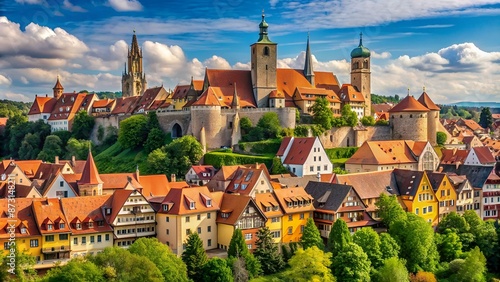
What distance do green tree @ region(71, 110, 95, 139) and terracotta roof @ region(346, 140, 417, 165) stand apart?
43.6 metres

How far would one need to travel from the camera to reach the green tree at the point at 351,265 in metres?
45.3

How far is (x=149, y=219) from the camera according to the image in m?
49.3

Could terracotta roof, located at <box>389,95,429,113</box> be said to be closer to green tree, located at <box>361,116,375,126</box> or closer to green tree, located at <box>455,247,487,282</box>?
green tree, located at <box>361,116,375,126</box>

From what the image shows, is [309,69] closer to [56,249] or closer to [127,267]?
[56,249]

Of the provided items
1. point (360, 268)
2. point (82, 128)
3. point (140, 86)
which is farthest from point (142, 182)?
point (140, 86)

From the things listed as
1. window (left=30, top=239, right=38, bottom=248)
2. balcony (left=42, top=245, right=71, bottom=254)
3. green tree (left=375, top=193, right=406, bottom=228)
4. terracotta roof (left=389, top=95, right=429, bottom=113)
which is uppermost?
terracotta roof (left=389, top=95, right=429, bottom=113)

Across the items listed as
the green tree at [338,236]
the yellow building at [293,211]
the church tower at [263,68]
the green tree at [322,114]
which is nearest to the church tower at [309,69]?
the church tower at [263,68]

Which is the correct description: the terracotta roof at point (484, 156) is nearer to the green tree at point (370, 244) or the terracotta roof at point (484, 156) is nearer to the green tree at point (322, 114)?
the green tree at point (322, 114)

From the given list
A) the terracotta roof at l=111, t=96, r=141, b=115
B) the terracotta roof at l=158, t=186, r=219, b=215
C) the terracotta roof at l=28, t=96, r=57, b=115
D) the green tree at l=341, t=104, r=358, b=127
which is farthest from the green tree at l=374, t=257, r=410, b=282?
the terracotta roof at l=28, t=96, r=57, b=115

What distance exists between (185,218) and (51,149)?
53.0 m

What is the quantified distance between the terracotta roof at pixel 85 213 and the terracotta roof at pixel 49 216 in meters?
0.49

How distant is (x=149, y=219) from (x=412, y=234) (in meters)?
20.2

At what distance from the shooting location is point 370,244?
48.6 metres

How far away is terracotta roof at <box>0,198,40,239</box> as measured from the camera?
140 ft
